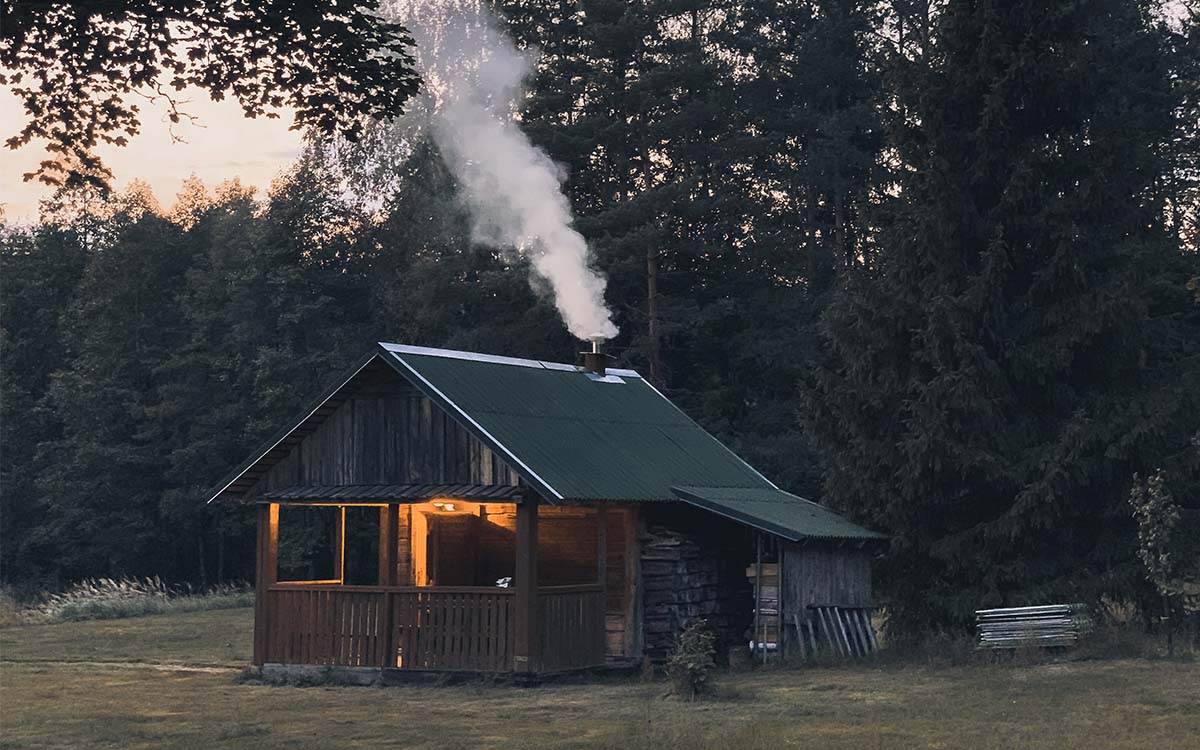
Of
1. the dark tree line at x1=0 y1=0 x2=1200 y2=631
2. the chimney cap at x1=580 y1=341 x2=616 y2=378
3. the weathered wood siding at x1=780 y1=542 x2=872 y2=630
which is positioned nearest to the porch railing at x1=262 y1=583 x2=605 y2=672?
the weathered wood siding at x1=780 y1=542 x2=872 y2=630

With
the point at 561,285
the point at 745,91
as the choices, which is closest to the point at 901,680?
the point at 561,285

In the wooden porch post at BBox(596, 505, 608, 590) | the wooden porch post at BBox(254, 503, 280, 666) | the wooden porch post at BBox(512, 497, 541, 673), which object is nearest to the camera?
the wooden porch post at BBox(512, 497, 541, 673)

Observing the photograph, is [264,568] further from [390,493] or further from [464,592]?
[464,592]

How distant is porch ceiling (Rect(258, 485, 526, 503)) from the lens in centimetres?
2464

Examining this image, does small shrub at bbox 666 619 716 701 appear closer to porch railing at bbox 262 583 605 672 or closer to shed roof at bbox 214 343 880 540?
shed roof at bbox 214 343 880 540

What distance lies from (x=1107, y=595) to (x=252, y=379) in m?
36.5

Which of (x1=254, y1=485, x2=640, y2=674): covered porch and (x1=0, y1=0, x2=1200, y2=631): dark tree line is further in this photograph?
(x1=0, y1=0, x2=1200, y2=631): dark tree line

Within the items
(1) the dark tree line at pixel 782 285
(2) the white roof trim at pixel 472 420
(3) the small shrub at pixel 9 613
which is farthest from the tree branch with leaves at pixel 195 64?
(3) the small shrub at pixel 9 613

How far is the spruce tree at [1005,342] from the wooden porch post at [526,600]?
25.8 feet

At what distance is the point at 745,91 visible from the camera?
53344 millimetres

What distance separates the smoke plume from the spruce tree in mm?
6811

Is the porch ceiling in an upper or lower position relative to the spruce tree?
lower

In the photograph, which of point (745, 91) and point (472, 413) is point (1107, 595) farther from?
point (745, 91)

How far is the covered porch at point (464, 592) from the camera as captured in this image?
81.6ft
